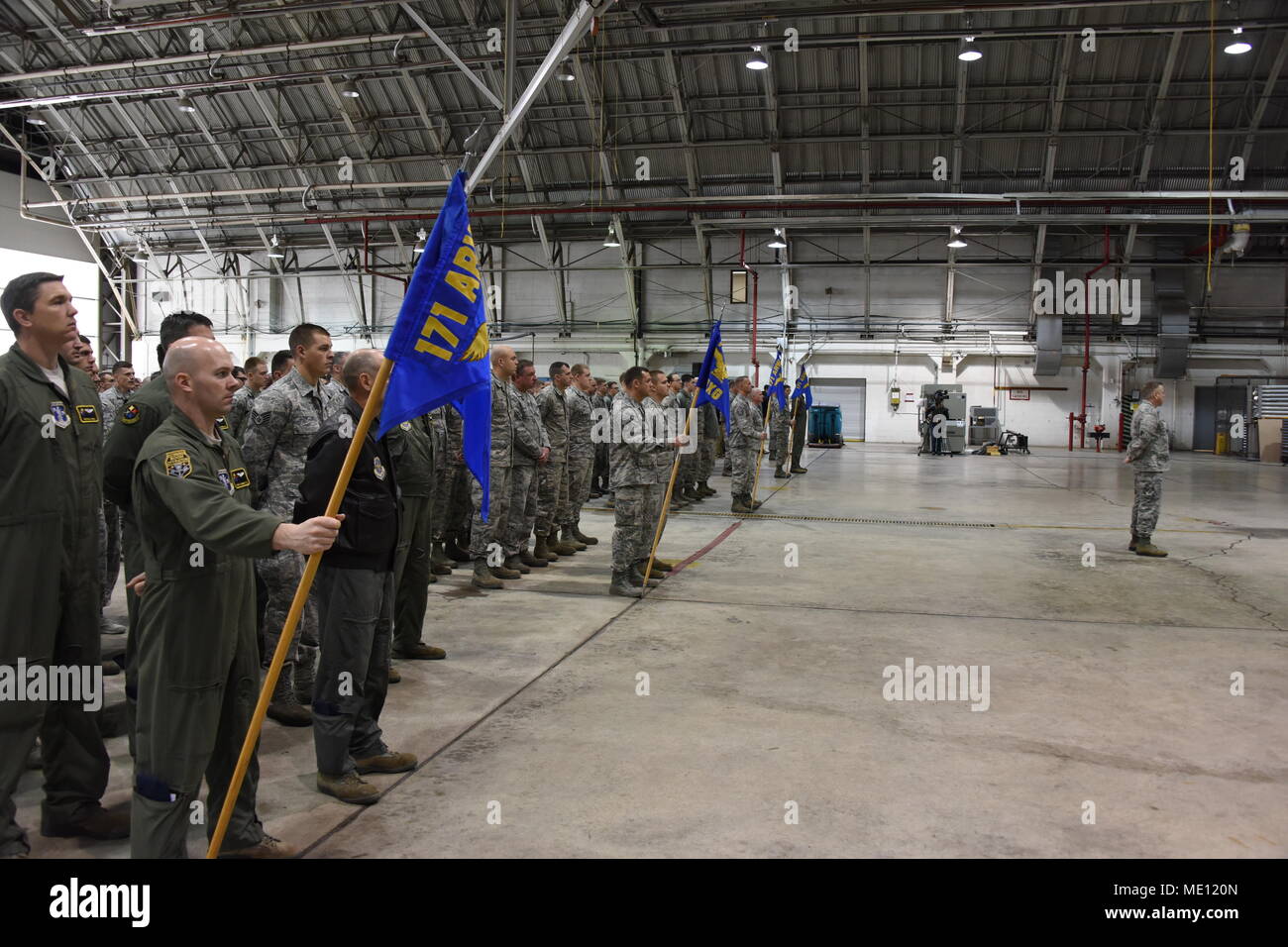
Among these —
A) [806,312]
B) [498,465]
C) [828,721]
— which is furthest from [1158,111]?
[828,721]

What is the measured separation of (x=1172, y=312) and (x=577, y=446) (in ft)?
73.4

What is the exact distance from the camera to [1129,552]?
28.9 ft

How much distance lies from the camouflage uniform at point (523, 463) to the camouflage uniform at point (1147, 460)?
18.9 feet

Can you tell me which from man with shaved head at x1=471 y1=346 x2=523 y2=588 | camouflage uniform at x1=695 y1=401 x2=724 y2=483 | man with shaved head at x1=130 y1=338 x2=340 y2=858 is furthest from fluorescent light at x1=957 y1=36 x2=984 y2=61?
man with shaved head at x1=130 y1=338 x2=340 y2=858

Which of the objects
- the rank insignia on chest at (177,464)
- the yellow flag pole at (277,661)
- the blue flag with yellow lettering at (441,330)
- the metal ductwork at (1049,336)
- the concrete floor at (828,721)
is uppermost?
the metal ductwork at (1049,336)

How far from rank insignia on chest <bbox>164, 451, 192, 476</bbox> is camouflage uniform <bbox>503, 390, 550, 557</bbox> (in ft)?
15.6

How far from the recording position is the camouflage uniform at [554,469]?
8195 mm

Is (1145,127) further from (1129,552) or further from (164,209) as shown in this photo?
(164,209)

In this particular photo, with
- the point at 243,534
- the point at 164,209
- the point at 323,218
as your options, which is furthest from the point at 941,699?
the point at 164,209

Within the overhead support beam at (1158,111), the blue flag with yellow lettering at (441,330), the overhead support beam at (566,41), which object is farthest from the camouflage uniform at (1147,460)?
the overhead support beam at (1158,111)

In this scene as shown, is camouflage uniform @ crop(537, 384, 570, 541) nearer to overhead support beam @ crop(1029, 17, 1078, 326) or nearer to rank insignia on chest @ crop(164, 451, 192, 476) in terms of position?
rank insignia on chest @ crop(164, 451, 192, 476)

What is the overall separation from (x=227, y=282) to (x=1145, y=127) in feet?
88.3

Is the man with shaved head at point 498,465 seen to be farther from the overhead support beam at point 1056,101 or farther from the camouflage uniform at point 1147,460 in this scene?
the overhead support beam at point 1056,101

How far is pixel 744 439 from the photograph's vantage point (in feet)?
38.0
